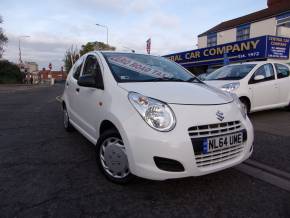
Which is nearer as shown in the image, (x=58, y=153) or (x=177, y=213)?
(x=177, y=213)

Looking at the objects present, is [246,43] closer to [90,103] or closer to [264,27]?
[264,27]

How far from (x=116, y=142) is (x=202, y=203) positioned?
1.09 m

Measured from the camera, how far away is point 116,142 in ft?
10.00

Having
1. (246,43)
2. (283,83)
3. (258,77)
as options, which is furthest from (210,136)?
(246,43)

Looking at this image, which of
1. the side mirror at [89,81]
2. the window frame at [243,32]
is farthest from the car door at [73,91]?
the window frame at [243,32]

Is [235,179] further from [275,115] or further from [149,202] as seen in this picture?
[275,115]

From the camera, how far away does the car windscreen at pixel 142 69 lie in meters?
3.53

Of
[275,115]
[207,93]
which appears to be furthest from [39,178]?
[275,115]

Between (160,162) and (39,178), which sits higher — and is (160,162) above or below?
above

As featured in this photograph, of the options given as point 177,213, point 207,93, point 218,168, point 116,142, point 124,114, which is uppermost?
point 207,93

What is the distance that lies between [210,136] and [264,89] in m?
A: 5.25

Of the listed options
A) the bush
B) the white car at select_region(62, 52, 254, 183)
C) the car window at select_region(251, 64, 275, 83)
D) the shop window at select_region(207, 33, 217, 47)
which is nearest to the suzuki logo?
the white car at select_region(62, 52, 254, 183)

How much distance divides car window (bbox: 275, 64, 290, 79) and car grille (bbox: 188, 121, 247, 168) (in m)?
5.62

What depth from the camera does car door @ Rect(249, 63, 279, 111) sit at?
708 centimetres
